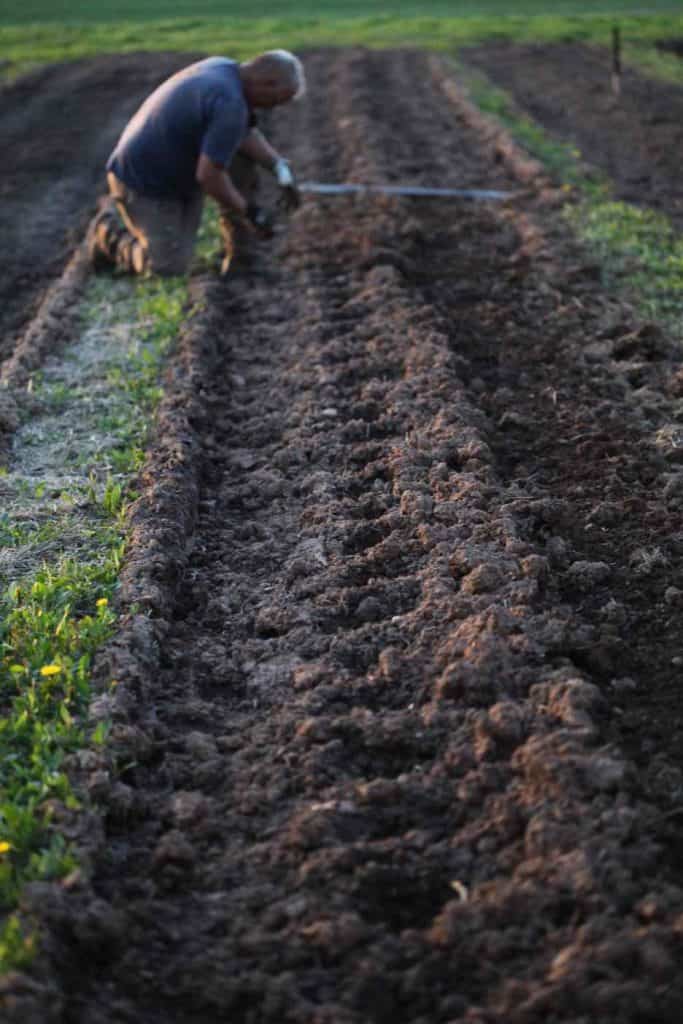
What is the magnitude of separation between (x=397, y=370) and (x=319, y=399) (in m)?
0.53

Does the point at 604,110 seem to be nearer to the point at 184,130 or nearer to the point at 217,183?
the point at 184,130

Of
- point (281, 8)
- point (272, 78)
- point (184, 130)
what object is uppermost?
point (272, 78)

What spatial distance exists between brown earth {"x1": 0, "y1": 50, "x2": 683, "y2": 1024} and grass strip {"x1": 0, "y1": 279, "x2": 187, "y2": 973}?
0.36 feet

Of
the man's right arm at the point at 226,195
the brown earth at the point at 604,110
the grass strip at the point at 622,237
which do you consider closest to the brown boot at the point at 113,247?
the man's right arm at the point at 226,195

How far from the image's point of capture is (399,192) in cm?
912

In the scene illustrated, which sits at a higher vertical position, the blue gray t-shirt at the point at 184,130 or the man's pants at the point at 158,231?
the blue gray t-shirt at the point at 184,130

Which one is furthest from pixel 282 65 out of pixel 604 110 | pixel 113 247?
pixel 604 110

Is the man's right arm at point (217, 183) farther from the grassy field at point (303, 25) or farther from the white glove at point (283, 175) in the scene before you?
the grassy field at point (303, 25)

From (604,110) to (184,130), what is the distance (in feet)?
24.7

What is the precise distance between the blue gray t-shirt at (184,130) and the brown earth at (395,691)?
1207mm

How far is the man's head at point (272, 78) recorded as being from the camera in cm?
701

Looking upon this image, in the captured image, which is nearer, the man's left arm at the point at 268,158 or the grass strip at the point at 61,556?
the grass strip at the point at 61,556

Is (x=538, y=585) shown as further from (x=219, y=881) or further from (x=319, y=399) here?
(x=319, y=399)

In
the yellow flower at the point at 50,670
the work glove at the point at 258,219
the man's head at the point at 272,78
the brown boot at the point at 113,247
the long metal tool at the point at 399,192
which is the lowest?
the long metal tool at the point at 399,192
